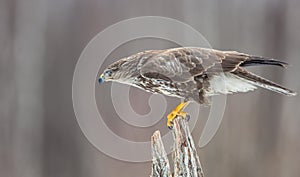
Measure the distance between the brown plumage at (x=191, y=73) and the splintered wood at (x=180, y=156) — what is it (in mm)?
75

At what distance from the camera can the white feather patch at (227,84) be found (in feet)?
3.10

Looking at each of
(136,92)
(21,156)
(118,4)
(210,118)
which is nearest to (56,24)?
(118,4)

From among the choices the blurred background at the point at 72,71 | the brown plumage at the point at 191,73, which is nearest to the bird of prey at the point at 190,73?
the brown plumage at the point at 191,73

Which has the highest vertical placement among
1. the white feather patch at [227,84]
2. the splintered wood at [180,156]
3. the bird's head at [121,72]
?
Result: the bird's head at [121,72]

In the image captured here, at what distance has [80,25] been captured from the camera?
1.73 metres

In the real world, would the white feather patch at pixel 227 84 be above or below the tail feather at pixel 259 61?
below

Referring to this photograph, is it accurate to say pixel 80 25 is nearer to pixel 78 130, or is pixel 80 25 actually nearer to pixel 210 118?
pixel 78 130

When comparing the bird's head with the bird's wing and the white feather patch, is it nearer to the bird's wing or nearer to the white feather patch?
the bird's wing

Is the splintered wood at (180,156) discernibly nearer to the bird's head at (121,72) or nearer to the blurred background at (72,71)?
the bird's head at (121,72)

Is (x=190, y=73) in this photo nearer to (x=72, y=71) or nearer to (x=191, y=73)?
(x=191, y=73)

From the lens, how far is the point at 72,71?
68.2 inches

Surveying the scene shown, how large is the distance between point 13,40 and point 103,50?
0.40 meters

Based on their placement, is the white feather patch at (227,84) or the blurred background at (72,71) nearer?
the white feather patch at (227,84)

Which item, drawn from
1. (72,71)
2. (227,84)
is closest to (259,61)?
(227,84)
